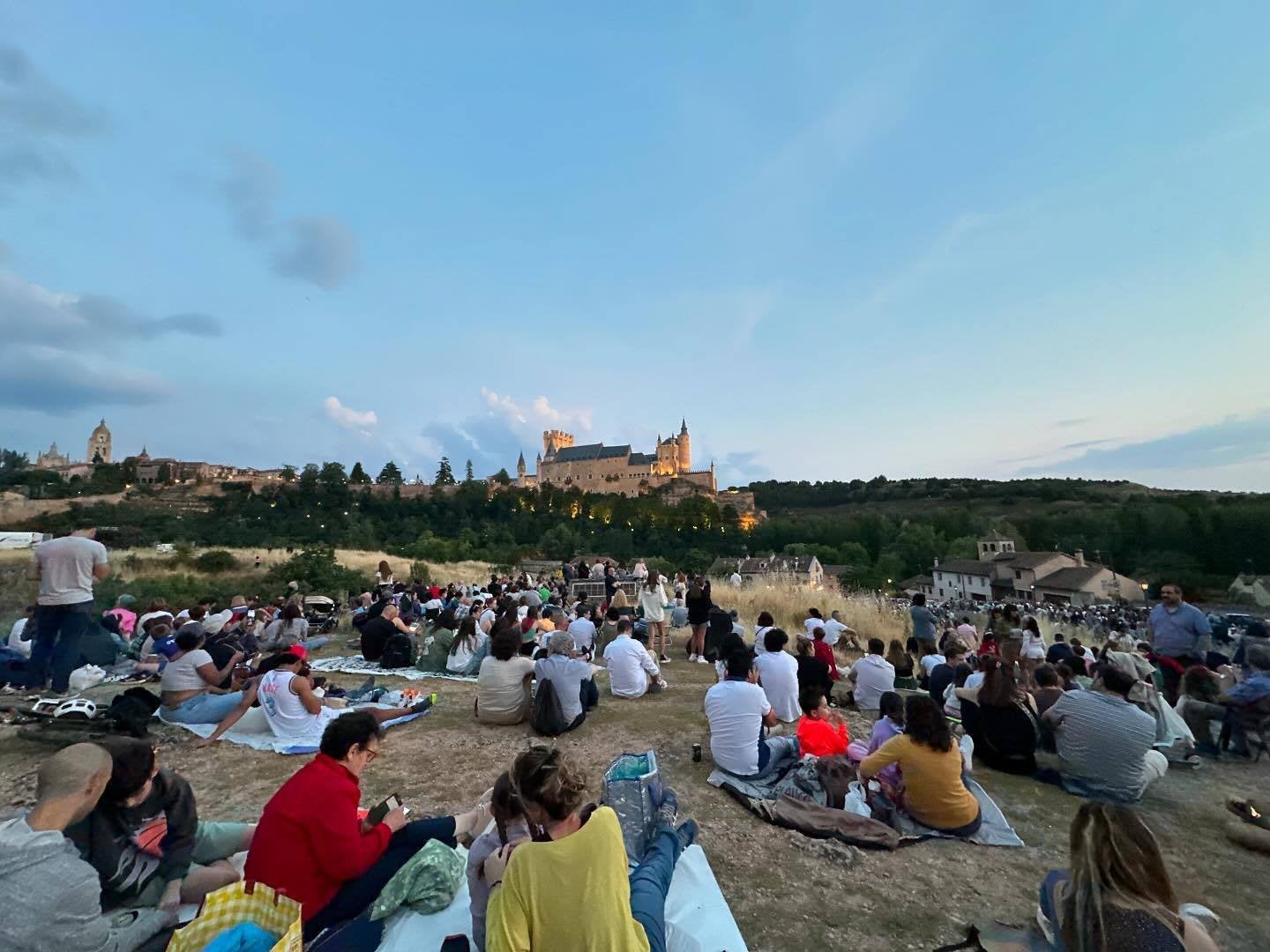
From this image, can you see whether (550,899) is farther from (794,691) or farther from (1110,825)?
(794,691)

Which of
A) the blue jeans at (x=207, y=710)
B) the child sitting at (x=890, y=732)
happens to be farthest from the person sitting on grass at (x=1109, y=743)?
the blue jeans at (x=207, y=710)

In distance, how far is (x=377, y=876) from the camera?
2520mm

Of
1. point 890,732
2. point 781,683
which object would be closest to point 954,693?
point 781,683

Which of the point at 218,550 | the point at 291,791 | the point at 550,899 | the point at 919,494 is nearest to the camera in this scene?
the point at 550,899

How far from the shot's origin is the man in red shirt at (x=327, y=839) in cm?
222

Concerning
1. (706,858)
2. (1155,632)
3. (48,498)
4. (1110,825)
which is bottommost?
(706,858)

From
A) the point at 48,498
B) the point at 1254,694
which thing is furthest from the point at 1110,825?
the point at 48,498

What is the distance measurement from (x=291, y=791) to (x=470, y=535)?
38.1 meters

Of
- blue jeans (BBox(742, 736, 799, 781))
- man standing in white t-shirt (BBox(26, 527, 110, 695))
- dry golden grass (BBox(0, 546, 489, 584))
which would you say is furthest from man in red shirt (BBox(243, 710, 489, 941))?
dry golden grass (BBox(0, 546, 489, 584))

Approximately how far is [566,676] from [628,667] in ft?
4.94

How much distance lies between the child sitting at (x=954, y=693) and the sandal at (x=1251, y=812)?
178 centimetres

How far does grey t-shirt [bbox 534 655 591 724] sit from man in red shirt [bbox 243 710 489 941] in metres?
2.90

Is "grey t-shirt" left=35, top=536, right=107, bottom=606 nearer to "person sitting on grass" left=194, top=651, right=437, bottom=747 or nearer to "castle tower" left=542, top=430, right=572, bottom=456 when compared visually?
"person sitting on grass" left=194, top=651, right=437, bottom=747

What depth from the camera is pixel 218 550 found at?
23.1 metres
